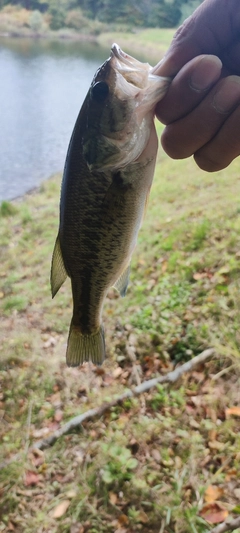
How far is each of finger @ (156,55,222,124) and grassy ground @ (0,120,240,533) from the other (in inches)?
95.9

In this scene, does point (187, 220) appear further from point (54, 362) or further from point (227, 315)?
point (54, 362)

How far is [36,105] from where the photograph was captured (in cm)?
1734

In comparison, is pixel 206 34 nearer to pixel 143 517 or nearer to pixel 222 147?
pixel 222 147

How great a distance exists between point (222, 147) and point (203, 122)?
143mm

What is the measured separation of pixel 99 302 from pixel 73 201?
0.55 m

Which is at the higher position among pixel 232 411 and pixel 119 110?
pixel 119 110

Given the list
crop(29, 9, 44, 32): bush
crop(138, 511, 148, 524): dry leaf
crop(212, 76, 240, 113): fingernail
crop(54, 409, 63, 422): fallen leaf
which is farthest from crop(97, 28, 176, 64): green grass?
crop(138, 511, 148, 524): dry leaf

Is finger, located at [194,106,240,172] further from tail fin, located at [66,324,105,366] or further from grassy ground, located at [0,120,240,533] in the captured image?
grassy ground, located at [0,120,240,533]

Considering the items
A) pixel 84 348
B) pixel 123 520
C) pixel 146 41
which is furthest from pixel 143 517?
pixel 146 41

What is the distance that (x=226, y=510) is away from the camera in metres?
2.54

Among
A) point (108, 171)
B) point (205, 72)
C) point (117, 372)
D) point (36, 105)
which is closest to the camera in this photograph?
point (205, 72)

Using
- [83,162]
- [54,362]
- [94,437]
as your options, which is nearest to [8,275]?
[54,362]

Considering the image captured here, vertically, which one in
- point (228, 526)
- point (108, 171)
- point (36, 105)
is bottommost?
point (36, 105)

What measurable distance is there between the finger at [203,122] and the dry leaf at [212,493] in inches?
88.9
